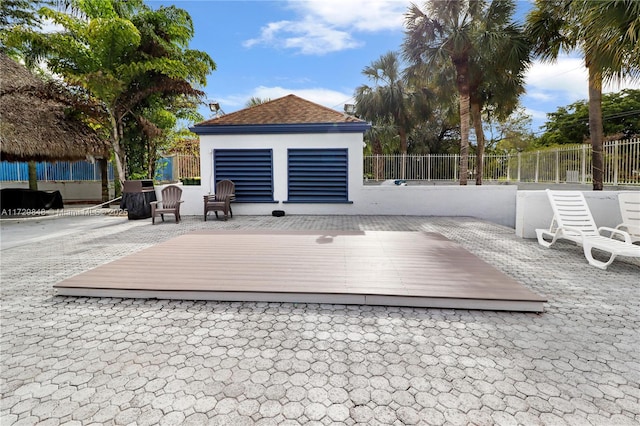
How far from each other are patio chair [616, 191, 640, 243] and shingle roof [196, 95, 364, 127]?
23.0 ft

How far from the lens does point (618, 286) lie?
398 cm

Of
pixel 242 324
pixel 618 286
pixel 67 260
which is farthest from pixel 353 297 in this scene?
pixel 67 260

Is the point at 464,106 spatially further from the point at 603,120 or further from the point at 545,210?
the point at 603,120

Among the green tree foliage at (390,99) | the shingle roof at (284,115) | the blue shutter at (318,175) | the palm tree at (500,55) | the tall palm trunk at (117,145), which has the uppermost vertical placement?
the green tree foliage at (390,99)

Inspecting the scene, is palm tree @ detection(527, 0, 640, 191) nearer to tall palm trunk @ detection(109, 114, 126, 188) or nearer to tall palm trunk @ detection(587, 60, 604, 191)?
tall palm trunk @ detection(587, 60, 604, 191)

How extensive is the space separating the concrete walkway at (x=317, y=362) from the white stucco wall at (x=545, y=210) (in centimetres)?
304

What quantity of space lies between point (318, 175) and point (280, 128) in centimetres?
196

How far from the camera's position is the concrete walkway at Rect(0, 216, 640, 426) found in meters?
1.85

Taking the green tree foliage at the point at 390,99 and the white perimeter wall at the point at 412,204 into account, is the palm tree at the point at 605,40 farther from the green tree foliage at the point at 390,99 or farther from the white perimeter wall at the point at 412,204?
the green tree foliage at the point at 390,99

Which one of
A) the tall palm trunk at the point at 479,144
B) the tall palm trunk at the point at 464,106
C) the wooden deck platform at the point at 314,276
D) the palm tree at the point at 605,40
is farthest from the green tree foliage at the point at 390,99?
the wooden deck platform at the point at 314,276

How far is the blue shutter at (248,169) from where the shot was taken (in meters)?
11.0

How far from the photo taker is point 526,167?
50.4 ft

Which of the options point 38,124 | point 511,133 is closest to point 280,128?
point 38,124

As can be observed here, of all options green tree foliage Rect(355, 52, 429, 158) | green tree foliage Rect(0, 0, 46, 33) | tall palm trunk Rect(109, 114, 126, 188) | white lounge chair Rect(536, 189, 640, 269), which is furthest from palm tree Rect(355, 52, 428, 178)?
green tree foliage Rect(0, 0, 46, 33)
